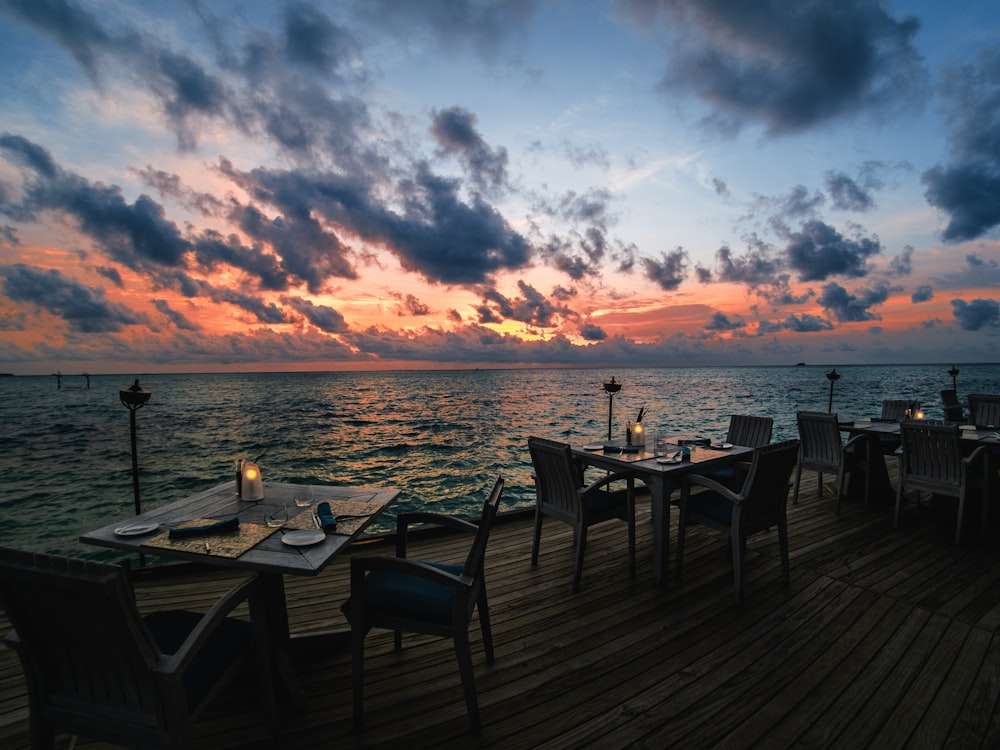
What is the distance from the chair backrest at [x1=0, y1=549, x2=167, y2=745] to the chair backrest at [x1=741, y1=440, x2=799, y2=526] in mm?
3316

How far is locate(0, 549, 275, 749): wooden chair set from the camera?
3.78 ft

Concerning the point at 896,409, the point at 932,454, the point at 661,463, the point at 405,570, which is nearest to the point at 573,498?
the point at 661,463

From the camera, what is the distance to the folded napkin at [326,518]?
1.95 metres

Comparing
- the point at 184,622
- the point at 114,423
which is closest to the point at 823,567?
the point at 184,622

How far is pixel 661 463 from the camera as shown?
343 cm

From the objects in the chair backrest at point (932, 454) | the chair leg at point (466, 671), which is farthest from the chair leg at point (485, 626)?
the chair backrest at point (932, 454)

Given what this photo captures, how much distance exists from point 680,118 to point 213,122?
8019mm

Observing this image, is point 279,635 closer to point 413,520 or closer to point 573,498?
point 413,520

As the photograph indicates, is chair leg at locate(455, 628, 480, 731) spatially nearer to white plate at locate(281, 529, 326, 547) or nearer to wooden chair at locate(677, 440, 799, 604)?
white plate at locate(281, 529, 326, 547)

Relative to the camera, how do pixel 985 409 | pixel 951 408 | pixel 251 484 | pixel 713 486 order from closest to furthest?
pixel 251 484 < pixel 713 486 < pixel 985 409 < pixel 951 408

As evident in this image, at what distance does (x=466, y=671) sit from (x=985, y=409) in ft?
28.3

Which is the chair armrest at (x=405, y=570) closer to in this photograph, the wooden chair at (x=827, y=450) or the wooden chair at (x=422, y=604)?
the wooden chair at (x=422, y=604)

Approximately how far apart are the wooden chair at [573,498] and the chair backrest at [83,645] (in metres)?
2.34

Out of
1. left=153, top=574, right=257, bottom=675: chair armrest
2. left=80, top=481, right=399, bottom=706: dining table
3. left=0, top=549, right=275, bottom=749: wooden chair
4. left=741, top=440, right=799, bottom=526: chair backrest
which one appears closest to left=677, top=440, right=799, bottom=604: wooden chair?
left=741, top=440, right=799, bottom=526: chair backrest
